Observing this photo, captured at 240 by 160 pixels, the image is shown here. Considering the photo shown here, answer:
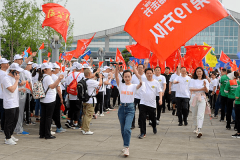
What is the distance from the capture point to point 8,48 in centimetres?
2784

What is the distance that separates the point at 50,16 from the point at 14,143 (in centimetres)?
607

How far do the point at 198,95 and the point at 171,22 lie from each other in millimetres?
2778

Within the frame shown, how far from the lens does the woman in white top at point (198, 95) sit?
798 cm

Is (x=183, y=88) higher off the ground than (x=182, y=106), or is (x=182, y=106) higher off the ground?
(x=183, y=88)

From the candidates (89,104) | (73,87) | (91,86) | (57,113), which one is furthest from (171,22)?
(57,113)

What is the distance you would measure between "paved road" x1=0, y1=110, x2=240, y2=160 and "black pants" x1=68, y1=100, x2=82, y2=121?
1.59 feet

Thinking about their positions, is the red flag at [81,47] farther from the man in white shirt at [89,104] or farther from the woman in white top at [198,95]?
the woman in white top at [198,95]

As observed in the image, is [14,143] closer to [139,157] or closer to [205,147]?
[139,157]

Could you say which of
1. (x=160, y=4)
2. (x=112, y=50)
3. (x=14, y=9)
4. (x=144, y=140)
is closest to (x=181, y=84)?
(x=144, y=140)

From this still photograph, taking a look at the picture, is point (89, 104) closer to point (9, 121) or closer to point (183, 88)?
point (9, 121)

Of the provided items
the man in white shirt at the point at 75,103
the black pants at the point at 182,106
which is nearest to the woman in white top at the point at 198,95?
the black pants at the point at 182,106

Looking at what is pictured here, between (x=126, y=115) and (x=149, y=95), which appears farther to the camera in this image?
(x=149, y=95)

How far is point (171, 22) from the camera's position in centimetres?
614

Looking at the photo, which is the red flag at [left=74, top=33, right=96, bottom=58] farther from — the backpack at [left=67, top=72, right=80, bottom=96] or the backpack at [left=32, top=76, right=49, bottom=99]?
the backpack at [left=32, top=76, right=49, bottom=99]
